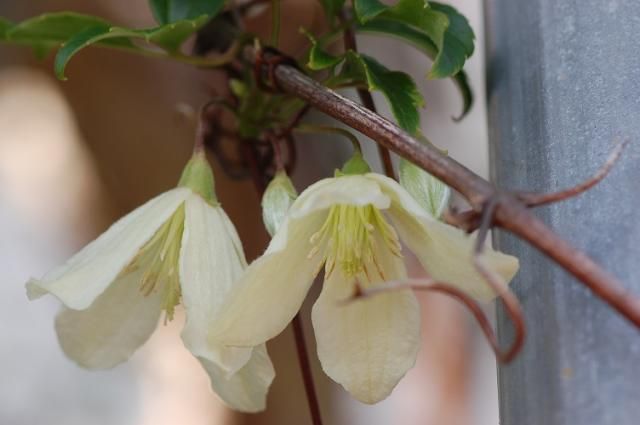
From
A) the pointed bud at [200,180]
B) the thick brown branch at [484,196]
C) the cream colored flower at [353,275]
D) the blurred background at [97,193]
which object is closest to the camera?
the thick brown branch at [484,196]

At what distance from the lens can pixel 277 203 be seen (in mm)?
496

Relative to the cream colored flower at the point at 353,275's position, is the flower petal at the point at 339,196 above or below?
above

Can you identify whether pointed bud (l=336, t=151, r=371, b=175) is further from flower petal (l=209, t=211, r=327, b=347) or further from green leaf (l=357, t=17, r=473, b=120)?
green leaf (l=357, t=17, r=473, b=120)

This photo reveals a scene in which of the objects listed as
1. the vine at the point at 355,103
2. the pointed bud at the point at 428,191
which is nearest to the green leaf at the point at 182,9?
the vine at the point at 355,103

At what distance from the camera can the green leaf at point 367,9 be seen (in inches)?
19.1

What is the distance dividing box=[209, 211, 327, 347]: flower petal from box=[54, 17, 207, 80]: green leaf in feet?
0.46

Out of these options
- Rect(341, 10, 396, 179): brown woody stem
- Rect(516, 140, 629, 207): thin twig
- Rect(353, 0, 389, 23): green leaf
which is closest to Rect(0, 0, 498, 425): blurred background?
Rect(341, 10, 396, 179): brown woody stem

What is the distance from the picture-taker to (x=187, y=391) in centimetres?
142

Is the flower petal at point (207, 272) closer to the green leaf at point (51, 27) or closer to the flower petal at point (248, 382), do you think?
the flower petal at point (248, 382)

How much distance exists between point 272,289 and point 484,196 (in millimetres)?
145

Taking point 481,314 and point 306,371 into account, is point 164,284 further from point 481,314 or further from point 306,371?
point 481,314

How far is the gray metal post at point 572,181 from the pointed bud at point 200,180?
166 millimetres

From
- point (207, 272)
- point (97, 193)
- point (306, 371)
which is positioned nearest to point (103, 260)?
point (207, 272)

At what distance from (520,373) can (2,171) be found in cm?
118
